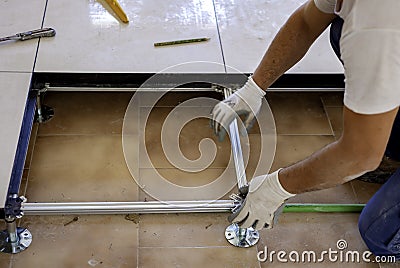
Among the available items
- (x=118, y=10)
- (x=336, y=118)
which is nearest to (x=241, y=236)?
(x=336, y=118)

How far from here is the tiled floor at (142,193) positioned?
1.50 m

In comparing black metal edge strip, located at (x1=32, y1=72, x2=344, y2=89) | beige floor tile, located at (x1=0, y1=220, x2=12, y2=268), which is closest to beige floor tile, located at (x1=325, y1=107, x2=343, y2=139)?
black metal edge strip, located at (x1=32, y1=72, x2=344, y2=89)

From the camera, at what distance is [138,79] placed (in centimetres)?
176

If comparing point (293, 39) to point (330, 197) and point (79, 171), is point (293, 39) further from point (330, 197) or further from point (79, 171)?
point (79, 171)

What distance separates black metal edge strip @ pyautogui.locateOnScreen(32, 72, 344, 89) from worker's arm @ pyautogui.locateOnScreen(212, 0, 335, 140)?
179 millimetres

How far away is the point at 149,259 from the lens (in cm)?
149

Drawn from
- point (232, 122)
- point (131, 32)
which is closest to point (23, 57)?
point (131, 32)

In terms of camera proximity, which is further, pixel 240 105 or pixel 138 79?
pixel 138 79

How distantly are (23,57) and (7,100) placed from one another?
7.6 inches

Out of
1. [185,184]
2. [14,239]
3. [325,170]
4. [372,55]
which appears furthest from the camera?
[185,184]

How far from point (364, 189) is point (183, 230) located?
61cm

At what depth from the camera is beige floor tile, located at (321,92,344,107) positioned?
78.9 inches

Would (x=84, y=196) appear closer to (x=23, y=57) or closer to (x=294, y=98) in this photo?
(x=23, y=57)

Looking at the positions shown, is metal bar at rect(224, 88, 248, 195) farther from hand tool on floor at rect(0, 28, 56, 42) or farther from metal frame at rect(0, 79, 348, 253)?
hand tool on floor at rect(0, 28, 56, 42)
